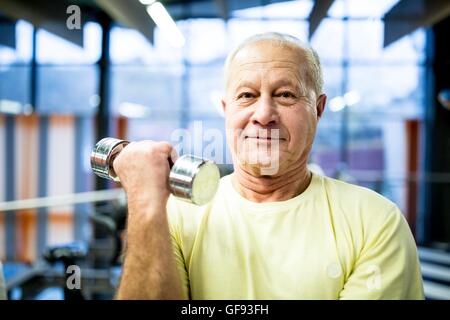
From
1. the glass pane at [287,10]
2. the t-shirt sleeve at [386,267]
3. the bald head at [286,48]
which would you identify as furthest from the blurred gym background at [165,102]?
the t-shirt sleeve at [386,267]

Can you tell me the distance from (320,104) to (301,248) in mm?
247

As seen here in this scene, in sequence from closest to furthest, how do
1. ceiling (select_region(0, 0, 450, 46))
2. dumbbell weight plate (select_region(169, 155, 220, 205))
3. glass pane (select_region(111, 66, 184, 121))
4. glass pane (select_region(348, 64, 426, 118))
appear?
dumbbell weight plate (select_region(169, 155, 220, 205)), ceiling (select_region(0, 0, 450, 46)), glass pane (select_region(348, 64, 426, 118)), glass pane (select_region(111, 66, 184, 121))


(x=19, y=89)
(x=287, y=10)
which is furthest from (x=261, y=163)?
(x=19, y=89)

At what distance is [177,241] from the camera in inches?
25.7

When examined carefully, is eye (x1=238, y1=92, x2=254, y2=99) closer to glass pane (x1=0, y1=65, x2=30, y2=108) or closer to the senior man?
the senior man

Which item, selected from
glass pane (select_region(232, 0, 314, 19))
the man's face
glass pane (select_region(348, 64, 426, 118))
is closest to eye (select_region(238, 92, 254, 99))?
the man's face

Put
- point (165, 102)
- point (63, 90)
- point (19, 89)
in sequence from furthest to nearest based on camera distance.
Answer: point (63, 90) → point (165, 102) → point (19, 89)

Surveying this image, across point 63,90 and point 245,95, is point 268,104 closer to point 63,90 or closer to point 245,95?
point 245,95

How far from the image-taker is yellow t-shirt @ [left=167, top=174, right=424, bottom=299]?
599mm

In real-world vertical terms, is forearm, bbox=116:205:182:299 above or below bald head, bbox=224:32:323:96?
below

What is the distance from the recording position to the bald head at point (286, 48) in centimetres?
63

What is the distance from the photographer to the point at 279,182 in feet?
2.25

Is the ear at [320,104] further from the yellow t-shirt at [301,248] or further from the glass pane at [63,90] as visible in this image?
the glass pane at [63,90]

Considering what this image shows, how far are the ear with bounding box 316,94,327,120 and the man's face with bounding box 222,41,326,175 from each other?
0.10 feet
